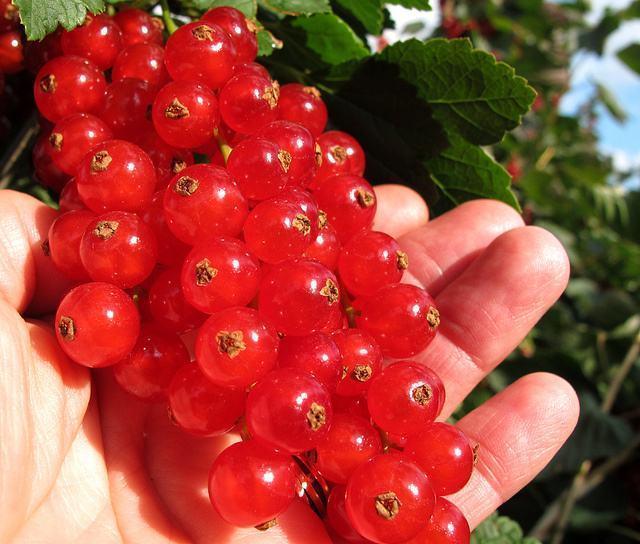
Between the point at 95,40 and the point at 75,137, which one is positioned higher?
the point at 95,40

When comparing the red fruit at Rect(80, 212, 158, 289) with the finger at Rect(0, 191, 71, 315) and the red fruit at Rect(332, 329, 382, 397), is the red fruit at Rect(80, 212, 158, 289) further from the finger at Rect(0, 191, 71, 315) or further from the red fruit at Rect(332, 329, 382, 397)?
the red fruit at Rect(332, 329, 382, 397)

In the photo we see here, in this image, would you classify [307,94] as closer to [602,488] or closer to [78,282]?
[78,282]

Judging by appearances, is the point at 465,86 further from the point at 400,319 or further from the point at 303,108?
the point at 400,319

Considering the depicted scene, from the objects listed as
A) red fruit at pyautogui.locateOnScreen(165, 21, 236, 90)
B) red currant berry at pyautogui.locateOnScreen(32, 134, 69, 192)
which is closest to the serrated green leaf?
red fruit at pyautogui.locateOnScreen(165, 21, 236, 90)

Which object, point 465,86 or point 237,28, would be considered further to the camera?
point 465,86

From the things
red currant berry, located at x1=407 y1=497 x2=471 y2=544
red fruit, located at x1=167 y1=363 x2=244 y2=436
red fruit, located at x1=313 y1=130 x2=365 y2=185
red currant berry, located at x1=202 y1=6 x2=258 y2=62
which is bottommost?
red currant berry, located at x1=407 y1=497 x2=471 y2=544

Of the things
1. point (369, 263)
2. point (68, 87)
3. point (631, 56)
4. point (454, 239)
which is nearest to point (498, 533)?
point (454, 239)

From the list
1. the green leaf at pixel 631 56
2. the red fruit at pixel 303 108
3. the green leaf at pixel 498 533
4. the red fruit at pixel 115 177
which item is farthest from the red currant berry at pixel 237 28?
the green leaf at pixel 631 56
